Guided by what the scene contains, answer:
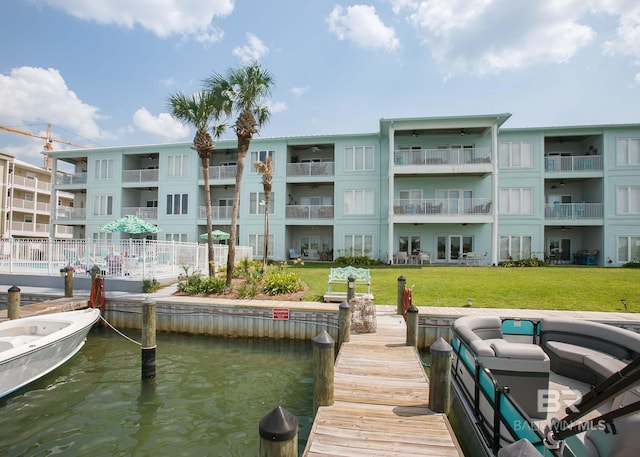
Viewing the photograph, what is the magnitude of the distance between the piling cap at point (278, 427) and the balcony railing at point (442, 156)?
23.2m

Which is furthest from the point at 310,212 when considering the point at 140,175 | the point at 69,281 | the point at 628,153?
the point at 628,153

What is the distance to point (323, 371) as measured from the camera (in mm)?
5188

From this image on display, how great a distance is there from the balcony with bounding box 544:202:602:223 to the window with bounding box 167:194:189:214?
88.1ft

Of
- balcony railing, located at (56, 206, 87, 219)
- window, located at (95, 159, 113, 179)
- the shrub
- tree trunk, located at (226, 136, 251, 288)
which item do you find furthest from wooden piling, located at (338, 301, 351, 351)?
balcony railing, located at (56, 206, 87, 219)

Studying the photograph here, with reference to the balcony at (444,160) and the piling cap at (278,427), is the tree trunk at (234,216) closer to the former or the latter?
the piling cap at (278,427)

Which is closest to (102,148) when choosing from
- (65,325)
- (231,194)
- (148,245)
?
(231,194)

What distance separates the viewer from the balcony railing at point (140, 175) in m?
29.9

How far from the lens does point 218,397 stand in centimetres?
719

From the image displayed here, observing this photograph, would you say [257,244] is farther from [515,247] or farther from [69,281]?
[515,247]

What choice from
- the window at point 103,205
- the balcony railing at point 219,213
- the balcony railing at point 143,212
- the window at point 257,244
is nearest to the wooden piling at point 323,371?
the window at point 257,244

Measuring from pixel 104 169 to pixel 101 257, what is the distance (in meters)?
19.4

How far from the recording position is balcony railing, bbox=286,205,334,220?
26.7 meters

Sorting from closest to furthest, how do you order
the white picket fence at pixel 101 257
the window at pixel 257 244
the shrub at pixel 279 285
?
the shrub at pixel 279 285
the white picket fence at pixel 101 257
the window at pixel 257 244

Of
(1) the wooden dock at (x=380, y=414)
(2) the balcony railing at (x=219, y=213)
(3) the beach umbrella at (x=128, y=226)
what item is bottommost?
(1) the wooden dock at (x=380, y=414)
